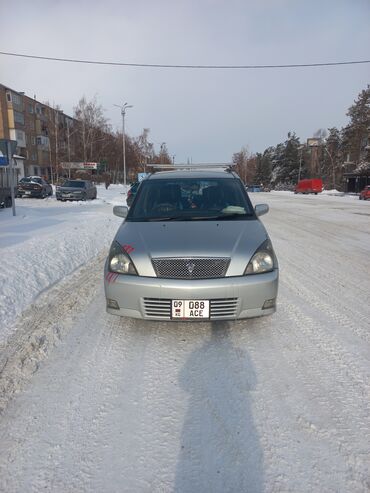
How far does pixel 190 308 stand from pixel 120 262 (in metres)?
0.88

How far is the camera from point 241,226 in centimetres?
378

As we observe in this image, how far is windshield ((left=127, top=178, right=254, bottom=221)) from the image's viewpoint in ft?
13.6

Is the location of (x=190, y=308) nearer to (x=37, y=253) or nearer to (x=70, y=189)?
(x=37, y=253)

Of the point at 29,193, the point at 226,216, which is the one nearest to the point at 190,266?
the point at 226,216

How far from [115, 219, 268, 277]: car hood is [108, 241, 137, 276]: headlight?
55 mm

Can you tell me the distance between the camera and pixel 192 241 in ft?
11.0

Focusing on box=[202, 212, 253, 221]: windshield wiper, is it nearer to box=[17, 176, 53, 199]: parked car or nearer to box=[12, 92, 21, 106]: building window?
box=[17, 176, 53, 199]: parked car

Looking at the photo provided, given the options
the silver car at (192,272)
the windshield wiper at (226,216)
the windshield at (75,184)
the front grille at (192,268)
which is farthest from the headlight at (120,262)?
the windshield at (75,184)

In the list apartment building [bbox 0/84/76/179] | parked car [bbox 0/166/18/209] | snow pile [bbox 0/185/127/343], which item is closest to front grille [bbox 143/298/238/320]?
snow pile [bbox 0/185/127/343]

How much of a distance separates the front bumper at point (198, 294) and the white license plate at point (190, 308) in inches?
1.6

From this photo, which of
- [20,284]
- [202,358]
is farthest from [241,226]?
[20,284]

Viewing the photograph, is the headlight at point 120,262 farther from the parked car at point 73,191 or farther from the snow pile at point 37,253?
the parked car at point 73,191

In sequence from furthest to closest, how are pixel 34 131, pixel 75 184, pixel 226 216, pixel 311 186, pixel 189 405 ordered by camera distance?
pixel 34 131 → pixel 311 186 → pixel 75 184 → pixel 226 216 → pixel 189 405

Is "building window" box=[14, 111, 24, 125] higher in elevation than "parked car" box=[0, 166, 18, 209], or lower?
higher
